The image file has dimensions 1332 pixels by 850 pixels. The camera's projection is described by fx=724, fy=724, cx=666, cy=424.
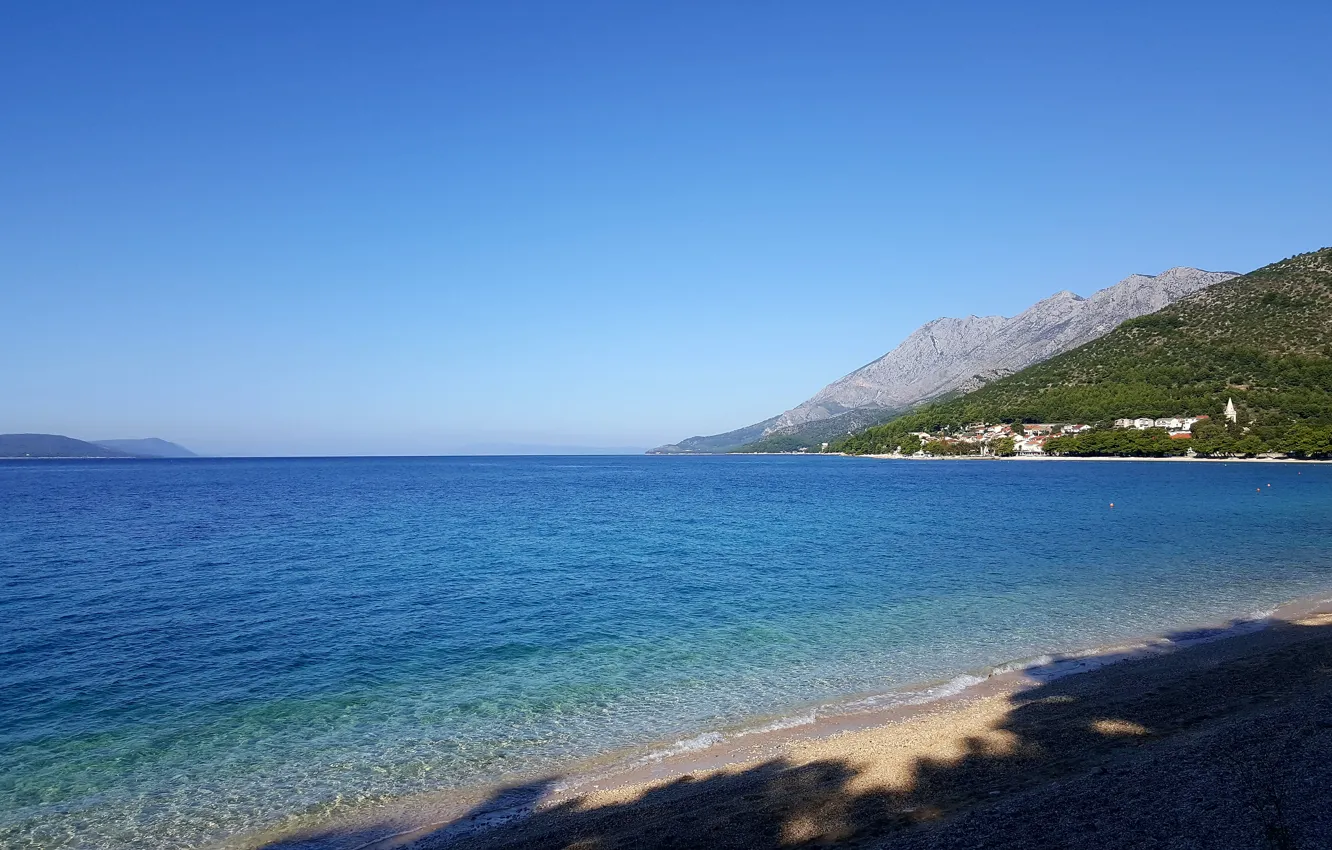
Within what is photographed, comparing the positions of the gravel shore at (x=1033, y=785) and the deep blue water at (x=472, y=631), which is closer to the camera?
the gravel shore at (x=1033, y=785)

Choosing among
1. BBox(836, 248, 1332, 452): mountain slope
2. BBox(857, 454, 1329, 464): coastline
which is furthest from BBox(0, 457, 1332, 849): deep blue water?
BBox(836, 248, 1332, 452): mountain slope

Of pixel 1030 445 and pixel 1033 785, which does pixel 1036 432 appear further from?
pixel 1033 785

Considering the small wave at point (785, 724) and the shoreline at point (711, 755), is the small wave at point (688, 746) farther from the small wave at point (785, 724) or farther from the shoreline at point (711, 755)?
the small wave at point (785, 724)

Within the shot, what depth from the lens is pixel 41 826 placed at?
9477 millimetres

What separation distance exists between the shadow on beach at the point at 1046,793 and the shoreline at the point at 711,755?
9cm

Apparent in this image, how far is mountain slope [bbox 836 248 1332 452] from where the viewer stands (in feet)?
349

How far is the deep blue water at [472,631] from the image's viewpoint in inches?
440

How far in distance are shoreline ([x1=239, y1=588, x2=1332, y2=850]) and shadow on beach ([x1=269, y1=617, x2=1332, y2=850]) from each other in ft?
0.31

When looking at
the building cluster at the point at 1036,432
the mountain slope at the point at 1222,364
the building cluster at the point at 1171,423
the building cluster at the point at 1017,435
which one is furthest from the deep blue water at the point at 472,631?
the building cluster at the point at 1017,435

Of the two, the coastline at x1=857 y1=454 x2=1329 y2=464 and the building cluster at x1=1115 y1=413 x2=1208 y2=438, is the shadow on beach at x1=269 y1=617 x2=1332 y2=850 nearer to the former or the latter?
the coastline at x1=857 y1=454 x2=1329 y2=464

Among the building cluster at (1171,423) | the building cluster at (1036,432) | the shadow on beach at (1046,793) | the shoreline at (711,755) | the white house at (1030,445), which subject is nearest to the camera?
the shadow on beach at (1046,793)

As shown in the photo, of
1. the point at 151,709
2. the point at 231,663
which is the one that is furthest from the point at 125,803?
the point at 231,663

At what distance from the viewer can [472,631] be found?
1923 cm

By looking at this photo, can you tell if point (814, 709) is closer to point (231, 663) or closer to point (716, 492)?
point (231, 663)
